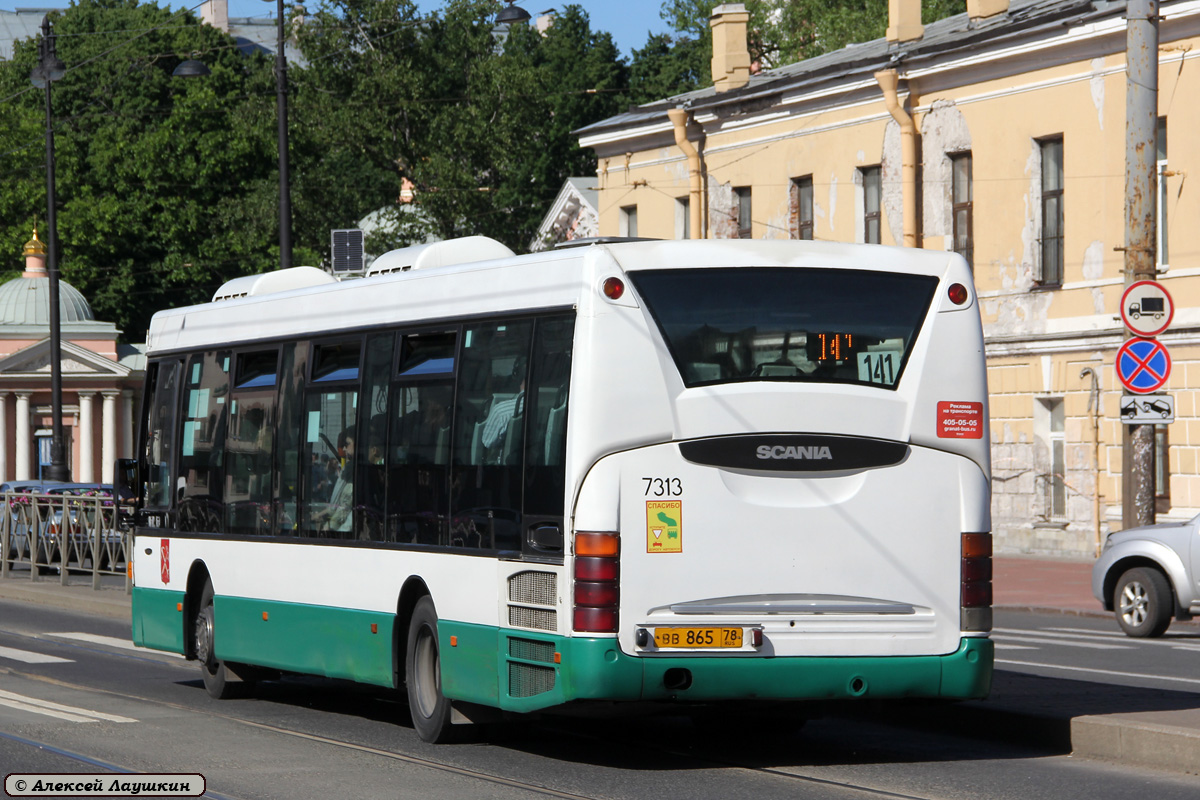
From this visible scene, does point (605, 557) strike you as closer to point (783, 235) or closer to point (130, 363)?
point (783, 235)

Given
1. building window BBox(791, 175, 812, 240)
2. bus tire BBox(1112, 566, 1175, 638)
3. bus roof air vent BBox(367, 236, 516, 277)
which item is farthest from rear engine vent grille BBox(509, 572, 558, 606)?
building window BBox(791, 175, 812, 240)

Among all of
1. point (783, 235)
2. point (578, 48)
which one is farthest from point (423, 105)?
point (783, 235)

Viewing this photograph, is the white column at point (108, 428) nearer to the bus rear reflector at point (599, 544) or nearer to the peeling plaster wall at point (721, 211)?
the peeling plaster wall at point (721, 211)

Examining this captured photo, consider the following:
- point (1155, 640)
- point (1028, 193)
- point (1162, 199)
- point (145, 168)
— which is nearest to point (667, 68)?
point (145, 168)

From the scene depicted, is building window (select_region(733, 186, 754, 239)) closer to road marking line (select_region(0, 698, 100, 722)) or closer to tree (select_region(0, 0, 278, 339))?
tree (select_region(0, 0, 278, 339))

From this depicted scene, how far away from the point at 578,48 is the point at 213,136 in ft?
70.0

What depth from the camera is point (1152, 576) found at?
61.4ft

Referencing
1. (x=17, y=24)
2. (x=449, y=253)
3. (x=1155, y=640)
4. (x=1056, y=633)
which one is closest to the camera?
(x=449, y=253)

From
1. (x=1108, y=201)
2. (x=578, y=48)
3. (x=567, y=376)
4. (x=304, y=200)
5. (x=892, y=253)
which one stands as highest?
(x=578, y=48)

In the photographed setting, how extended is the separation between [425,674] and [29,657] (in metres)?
6.84

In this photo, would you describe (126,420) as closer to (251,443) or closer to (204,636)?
(204,636)

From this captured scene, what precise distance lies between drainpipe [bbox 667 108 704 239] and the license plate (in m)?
33.5

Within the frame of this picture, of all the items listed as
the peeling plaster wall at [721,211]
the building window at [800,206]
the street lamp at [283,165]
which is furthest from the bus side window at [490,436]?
the peeling plaster wall at [721,211]

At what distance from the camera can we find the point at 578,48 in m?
84.0
